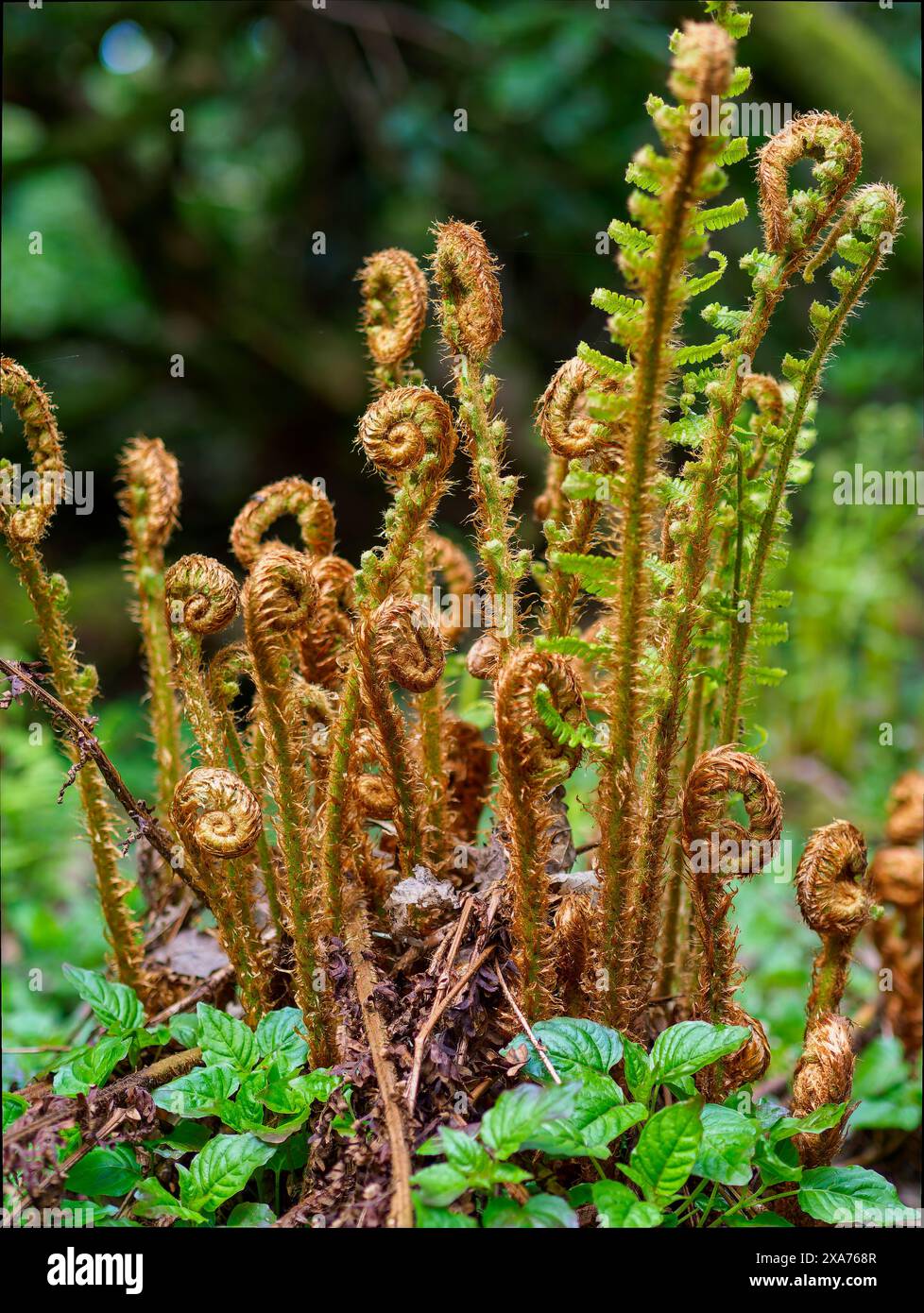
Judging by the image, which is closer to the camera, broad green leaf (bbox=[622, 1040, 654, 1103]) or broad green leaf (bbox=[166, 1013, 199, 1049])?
broad green leaf (bbox=[622, 1040, 654, 1103])

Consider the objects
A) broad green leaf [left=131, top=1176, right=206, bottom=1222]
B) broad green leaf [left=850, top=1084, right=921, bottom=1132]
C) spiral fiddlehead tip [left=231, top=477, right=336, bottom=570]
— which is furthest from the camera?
broad green leaf [left=850, top=1084, right=921, bottom=1132]

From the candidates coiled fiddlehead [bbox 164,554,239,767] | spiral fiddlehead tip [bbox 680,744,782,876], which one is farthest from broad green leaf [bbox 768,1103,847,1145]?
coiled fiddlehead [bbox 164,554,239,767]

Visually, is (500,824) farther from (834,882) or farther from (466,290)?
(466,290)

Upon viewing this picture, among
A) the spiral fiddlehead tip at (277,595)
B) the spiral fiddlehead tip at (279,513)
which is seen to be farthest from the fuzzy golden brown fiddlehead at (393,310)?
the spiral fiddlehead tip at (277,595)

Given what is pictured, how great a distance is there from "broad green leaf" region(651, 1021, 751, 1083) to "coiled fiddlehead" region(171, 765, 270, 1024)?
39 centimetres

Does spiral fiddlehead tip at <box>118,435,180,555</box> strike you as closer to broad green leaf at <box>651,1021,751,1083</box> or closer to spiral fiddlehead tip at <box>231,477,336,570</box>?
spiral fiddlehead tip at <box>231,477,336,570</box>

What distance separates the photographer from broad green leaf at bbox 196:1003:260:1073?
1031 mm

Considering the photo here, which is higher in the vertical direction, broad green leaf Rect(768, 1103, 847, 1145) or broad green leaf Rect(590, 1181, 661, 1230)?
broad green leaf Rect(768, 1103, 847, 1145)

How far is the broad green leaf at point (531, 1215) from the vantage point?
0.82m

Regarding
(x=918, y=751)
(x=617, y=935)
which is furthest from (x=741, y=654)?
(x=918, y=751)

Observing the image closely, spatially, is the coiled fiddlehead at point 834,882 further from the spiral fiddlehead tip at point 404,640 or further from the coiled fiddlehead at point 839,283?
the spiral fiddlehead tip at point 404,640

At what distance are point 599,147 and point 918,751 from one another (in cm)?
232

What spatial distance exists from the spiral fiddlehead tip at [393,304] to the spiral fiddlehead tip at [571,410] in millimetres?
152

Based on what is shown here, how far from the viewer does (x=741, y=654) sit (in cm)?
116
